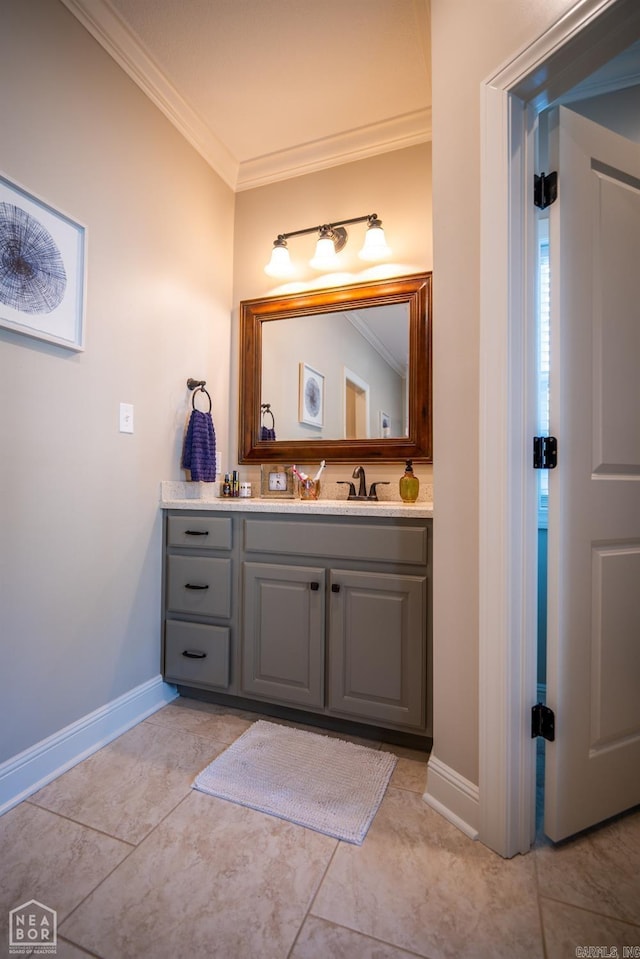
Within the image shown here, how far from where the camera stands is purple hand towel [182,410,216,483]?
6.73 ft

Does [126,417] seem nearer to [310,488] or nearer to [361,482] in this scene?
[310,488]

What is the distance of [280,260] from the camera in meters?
2.26

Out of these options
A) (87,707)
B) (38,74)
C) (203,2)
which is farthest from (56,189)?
(87,707)

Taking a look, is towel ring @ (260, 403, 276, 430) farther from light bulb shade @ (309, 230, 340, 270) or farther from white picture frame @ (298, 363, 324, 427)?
light bulb shade @ (309, 230, 340, 270)

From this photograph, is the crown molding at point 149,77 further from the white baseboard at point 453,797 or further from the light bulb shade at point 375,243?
the white baseboard at point 453,797

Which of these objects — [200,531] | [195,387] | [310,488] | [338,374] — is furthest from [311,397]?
[200,531]

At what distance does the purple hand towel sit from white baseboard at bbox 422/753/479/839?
4.87 ft

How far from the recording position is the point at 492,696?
112 cm

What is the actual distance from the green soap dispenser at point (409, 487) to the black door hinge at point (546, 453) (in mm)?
813

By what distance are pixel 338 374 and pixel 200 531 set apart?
104 cm

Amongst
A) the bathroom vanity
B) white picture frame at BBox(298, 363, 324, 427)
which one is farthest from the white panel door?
white picture frame at BBox(298, 363, 324, 427)

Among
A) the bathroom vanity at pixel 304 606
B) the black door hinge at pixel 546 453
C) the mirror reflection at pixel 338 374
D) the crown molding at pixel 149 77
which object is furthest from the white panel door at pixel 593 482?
the crown molding at pixel 149 77

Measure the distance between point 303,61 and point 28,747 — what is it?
2.78 metres

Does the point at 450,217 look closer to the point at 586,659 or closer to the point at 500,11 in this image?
the point at 500,11
